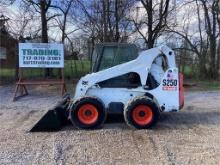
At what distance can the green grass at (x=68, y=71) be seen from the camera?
22766 mm

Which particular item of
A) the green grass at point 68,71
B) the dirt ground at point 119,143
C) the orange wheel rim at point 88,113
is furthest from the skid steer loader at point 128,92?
the green grass at point 68,71

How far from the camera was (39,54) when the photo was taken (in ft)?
50.4

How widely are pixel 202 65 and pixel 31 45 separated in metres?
11.7

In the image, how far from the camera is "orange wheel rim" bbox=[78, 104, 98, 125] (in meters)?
9.77

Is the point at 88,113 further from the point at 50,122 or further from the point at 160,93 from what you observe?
the point at 160,93

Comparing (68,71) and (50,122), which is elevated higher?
(68,71)

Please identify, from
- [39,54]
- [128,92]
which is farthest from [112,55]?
[39,54]

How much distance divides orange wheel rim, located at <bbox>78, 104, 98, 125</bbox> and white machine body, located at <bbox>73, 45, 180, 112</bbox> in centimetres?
41

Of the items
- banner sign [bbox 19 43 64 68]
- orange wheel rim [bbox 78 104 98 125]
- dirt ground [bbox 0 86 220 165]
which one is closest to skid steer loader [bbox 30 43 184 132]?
orange wheel rim [bbox 78 104 98 125]

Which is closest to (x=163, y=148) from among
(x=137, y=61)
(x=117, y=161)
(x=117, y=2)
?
(x=117, y=161)

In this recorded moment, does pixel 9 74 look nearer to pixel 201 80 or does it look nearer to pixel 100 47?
pixel 201 80

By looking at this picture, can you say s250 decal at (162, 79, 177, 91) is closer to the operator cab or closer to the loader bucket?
the operator cab

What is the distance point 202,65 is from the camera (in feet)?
80.0

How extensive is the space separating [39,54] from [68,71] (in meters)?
8.18
